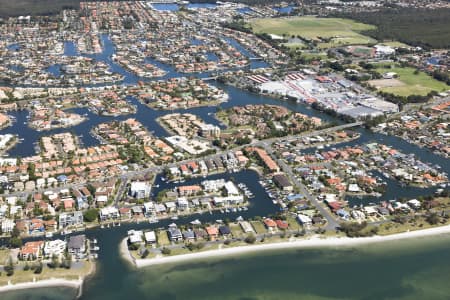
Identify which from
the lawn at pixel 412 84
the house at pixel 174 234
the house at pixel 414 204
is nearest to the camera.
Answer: the house at pixel 174 234

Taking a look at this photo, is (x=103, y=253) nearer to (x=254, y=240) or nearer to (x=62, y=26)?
(x=254, y=240)

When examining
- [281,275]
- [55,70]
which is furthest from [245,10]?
[281,275]

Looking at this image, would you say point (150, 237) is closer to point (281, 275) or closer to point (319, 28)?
point (281, 275)

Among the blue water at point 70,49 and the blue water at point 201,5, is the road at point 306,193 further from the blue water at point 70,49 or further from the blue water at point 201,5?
the blue water at point 201,5

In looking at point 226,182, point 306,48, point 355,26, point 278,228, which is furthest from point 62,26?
point 278,228

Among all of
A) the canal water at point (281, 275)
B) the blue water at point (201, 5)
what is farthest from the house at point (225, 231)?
the blue water at point (201, 5)

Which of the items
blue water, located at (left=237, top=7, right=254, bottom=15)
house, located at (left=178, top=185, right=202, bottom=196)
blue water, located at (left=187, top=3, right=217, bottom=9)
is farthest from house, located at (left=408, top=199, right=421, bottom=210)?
blue water, located at (left=187, top=3, right=217, bottom=9)
